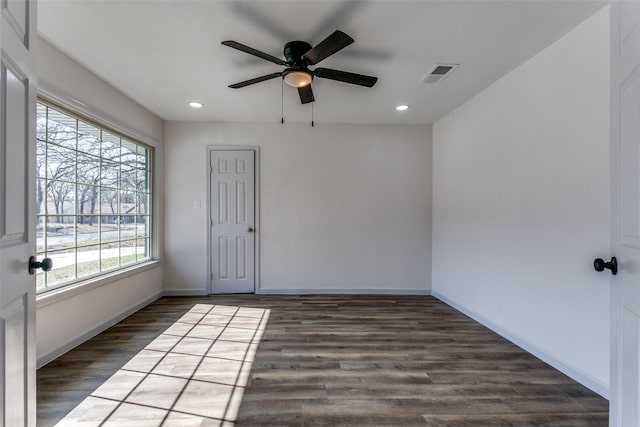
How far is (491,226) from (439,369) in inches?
60.6

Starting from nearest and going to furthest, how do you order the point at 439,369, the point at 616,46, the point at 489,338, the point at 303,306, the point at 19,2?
the point at 19,2, the point at 616,46, the point at 439,369, the point at 489,338, the point at 303,306

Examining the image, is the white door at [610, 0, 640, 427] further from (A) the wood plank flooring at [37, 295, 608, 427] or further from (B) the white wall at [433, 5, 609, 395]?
(B) the white wall at [433, 5, 609, 395]

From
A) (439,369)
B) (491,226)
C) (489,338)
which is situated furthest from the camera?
(491,226)

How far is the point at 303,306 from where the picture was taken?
362 cm

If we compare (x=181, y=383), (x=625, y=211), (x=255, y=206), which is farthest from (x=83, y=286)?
(x=625, y=211)

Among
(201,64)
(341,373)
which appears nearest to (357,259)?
(341,373)

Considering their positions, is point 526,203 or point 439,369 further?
point 526,203

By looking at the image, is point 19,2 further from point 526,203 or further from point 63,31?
Answer: point 526,203

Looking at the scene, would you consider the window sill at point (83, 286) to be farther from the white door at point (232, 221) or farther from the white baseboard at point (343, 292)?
the white baseboard at point (343, 292)

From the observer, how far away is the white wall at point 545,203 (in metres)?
1.88

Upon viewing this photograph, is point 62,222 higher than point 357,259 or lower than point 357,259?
higher

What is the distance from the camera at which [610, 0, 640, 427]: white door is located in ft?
3.50

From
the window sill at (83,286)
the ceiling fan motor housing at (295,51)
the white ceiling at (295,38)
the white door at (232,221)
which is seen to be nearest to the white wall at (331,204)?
the white door at (232,221)

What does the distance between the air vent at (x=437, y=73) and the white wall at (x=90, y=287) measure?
3036 millimetres
